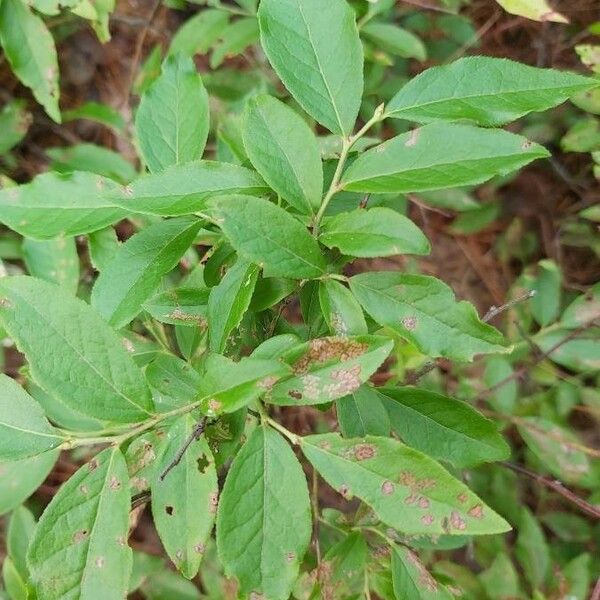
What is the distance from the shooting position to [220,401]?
0.77 m

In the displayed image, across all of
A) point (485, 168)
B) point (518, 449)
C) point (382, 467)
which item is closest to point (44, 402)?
point (382, 467)

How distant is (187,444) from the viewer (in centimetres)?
82

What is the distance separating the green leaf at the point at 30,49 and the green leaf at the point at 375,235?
1.00 m

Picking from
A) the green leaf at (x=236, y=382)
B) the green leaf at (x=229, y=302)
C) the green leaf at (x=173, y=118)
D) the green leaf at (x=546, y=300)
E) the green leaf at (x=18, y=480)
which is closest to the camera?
the green leaf at (x=236, y=382)

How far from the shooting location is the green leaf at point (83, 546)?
2.72 ft

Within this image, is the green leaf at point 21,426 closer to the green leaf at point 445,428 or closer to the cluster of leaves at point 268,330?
the cluster of leaves at point 268,330

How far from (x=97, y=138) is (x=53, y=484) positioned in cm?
125

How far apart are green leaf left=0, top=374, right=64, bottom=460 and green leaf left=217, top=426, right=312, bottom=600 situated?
0.88 feet

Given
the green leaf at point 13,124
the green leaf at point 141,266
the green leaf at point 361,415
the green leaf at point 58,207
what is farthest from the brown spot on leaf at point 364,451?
the green leaf at point 13,124

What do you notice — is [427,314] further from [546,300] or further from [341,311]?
[546,300]

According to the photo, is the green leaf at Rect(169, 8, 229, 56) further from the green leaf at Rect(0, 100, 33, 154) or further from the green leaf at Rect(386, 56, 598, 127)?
the green leaf at Rect(386, 56, 598, 127)

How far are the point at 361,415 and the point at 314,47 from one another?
553 mm

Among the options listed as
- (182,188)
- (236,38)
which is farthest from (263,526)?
(236,38)

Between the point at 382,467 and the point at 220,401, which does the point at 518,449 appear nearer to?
the point at 382,467
